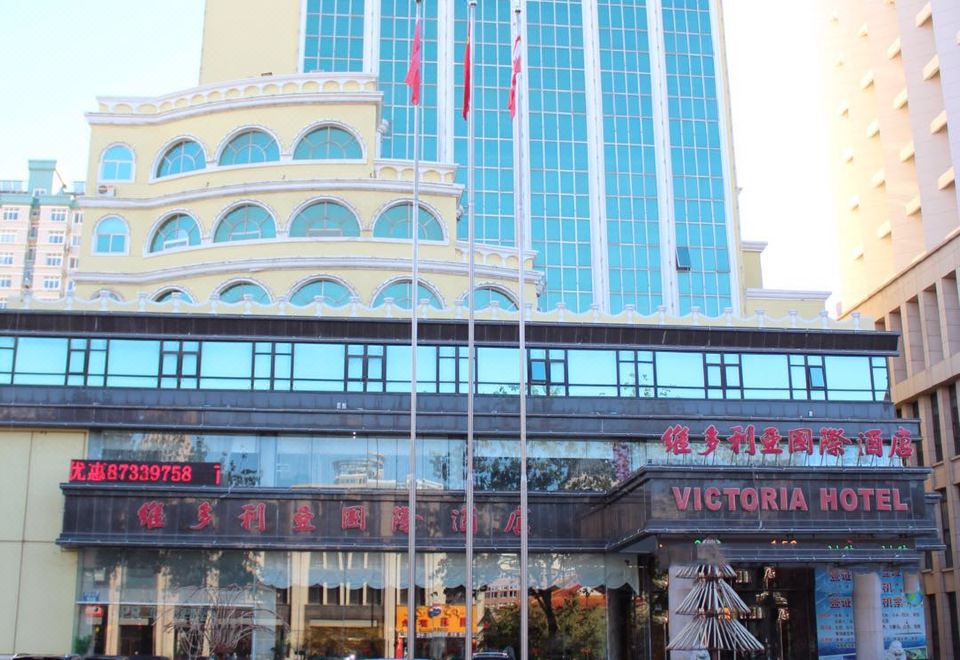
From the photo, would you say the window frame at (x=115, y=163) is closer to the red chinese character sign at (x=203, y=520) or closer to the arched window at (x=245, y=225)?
the arched window at (x=245, y=225)

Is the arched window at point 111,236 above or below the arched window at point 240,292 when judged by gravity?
above

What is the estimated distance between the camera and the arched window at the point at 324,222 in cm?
5059

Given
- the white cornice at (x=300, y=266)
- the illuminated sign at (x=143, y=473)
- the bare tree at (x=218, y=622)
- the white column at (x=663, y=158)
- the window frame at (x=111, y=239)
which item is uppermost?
the white column at (x=663, y=158)

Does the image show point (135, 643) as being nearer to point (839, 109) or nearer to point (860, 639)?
point (860, 639)

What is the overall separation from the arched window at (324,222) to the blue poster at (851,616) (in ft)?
75.8

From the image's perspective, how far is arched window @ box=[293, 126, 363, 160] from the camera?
5250 cm

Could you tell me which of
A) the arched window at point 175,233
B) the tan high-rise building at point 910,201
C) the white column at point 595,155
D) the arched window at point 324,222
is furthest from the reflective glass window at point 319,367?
the white column at point 595,155

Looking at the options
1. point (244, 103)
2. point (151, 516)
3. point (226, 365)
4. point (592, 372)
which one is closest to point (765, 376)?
point (592, 372)

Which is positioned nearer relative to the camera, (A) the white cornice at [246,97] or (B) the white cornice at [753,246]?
(A) the white cornice at [246,97]

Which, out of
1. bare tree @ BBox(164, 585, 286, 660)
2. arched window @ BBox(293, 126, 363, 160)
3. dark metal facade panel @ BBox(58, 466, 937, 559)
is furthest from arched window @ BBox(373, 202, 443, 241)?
bare tree @ BBox(164, 585, 286, 660)

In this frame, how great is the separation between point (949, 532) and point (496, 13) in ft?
160

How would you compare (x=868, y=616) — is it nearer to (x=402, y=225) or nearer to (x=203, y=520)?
(x=203, y=520)

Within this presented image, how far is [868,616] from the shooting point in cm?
3978

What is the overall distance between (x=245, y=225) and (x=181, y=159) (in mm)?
5276
